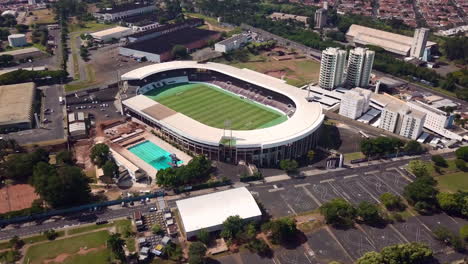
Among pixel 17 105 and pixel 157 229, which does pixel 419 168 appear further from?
pixel 17 105

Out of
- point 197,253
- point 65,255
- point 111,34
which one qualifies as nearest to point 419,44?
point 111,34

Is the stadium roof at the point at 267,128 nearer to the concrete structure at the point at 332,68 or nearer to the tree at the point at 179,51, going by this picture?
the concrete structure at the point at 332,68

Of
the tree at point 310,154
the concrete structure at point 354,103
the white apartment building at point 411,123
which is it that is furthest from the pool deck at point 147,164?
the white apartment building at point 411,123

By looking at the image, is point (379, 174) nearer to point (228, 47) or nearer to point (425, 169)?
point (425, 169)

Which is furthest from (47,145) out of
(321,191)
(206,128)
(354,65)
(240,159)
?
(354,65)

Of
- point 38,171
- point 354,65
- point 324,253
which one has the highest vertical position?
point 354,65

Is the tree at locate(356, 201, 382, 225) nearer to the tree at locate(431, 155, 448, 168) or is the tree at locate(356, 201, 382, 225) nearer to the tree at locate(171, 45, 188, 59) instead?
the tree at locate(431, 155, 448, 168)
